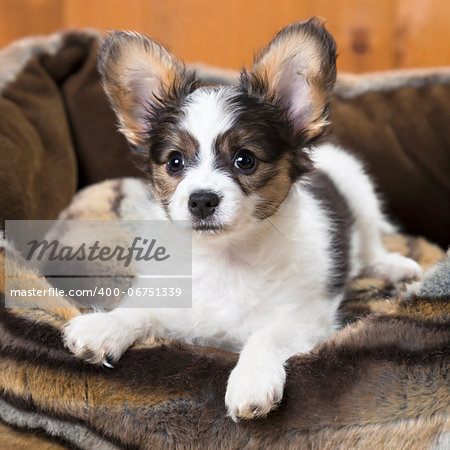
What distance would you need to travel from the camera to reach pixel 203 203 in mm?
1722

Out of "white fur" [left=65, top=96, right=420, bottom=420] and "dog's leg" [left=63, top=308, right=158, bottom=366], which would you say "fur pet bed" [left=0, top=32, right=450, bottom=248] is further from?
"dog's leg" [left=63, top=308, right=158, bottom=366]

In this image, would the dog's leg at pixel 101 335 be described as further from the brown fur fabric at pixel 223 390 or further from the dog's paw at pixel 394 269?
the dog's paw at pixel 394 269

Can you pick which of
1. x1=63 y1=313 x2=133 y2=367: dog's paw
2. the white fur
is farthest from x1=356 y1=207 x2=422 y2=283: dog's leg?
x1=63 y1=313 x2=133 y2=367: dog's paw

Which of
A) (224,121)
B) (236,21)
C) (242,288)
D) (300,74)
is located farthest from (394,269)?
(236,21)

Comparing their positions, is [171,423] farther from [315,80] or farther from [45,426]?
[315,80]

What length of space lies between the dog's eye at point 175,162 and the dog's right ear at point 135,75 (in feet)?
0.87

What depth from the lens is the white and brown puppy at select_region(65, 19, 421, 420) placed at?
178cm

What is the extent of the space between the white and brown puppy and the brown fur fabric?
0.10 metres

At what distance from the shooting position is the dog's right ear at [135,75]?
79.2 inches

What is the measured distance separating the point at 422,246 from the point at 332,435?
1796 millimetres

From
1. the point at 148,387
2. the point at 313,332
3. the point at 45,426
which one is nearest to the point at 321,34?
the point at 313,332

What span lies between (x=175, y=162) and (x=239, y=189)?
241mm

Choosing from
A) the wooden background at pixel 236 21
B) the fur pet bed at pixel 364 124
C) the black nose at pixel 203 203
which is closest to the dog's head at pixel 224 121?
the black nose at pixel 203 203

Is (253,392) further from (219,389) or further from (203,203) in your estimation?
(203,203)
